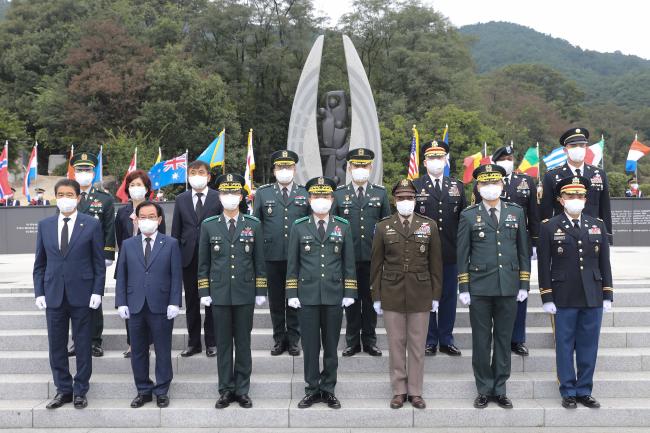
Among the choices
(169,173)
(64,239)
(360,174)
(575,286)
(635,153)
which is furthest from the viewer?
(635,153)

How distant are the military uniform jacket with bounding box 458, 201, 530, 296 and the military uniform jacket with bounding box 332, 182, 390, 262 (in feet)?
2.70

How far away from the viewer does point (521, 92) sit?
51.8 metres

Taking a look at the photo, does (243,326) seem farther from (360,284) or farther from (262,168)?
(262,168)

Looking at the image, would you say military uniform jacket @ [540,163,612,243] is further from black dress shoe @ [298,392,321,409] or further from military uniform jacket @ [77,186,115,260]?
military uniform jacket @ [77,186,115,260]

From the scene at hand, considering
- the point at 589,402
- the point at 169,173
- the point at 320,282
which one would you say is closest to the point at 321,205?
the point at 320,282

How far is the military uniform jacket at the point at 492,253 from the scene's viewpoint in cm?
474

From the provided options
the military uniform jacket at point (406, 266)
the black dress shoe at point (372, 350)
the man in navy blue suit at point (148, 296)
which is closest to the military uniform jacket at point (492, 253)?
the military uniform jacket at point (406, 266)

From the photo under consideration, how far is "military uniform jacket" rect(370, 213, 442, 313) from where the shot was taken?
474 centimetres

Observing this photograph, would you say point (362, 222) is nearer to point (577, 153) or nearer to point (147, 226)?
point (147, 226)

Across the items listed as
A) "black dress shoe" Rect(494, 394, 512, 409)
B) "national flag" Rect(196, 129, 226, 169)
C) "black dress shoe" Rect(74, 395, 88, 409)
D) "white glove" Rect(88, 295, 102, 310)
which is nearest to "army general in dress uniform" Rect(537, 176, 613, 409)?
"black dress shoe" Rect(494, 394, 512, 409)

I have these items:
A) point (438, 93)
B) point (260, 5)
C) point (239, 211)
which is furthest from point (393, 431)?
point (260, 5)

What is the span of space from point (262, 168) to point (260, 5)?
382 inches

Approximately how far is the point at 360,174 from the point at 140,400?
2609 mm

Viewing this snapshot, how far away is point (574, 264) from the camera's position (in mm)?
4770
